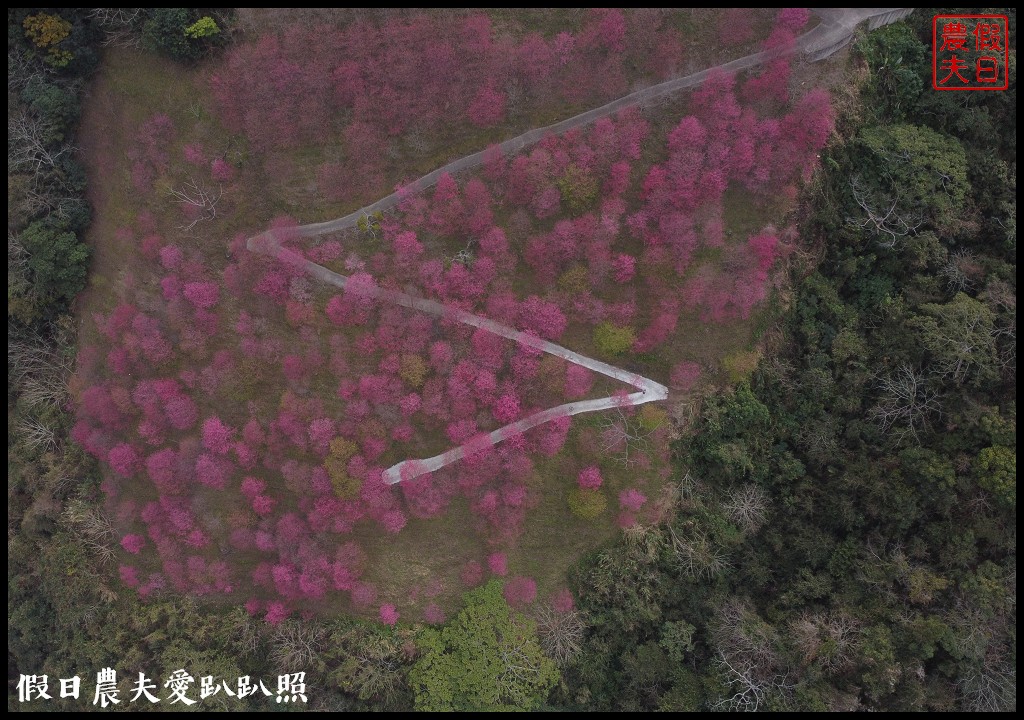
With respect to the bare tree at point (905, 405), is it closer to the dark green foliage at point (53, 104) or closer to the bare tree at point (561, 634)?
the bare tree at point (561, 634)

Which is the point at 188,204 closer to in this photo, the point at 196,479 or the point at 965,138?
the point at 196,479

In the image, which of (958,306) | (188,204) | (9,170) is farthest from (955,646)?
(9,170)

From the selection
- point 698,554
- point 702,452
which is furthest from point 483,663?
point 702,452

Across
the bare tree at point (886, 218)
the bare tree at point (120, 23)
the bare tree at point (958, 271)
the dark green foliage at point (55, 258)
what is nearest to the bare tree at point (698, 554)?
the bare tree at point (958, 271)

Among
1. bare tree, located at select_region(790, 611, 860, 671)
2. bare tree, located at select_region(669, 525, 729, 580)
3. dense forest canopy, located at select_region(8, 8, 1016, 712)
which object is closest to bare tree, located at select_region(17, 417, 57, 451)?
dense forest canopy, located at select_region(8, 8, 1016, 712)

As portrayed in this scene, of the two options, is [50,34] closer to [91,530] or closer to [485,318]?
[91,530]
